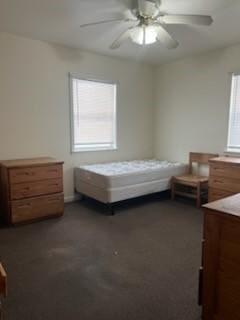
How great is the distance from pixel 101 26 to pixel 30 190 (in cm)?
233

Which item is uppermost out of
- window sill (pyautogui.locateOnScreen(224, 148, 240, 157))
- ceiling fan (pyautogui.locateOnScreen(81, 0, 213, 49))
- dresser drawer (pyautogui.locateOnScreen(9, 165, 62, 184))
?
ceiling fan (pyautogui.locateOnScreen(81, 0, 213, 49))

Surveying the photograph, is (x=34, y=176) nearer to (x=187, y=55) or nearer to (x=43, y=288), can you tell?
(x=43, y=288)

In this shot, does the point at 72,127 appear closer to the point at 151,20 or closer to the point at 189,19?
the point at 151,20

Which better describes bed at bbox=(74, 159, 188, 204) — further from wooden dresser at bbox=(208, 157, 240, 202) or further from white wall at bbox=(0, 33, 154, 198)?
wooden dresser at bbox=(208, 157, 240, 202)

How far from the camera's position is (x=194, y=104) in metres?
4.66

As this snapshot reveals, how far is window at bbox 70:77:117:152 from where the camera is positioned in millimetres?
4340

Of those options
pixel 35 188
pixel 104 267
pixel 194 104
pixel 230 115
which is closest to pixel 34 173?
pixel 35 188

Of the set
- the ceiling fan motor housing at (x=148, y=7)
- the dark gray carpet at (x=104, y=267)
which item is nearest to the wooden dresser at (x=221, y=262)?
the dark gray carpet at (x=104, y=267)

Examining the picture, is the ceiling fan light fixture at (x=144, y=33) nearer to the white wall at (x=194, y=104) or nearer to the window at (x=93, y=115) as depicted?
the window at (x=93, y=115)

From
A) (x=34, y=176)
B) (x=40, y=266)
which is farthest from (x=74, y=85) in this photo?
(x=40, y=266)

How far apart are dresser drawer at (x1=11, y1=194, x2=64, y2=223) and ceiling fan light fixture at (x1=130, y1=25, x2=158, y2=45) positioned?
7.64ft

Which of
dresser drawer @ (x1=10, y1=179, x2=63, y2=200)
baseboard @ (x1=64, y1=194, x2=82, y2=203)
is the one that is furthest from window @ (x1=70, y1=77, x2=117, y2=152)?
dresser drawer @ (x1=10, y1=179, x2=63, y2=200)

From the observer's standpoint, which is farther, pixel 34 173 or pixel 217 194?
pixel 217 194

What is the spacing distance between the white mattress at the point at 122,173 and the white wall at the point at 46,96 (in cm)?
36
